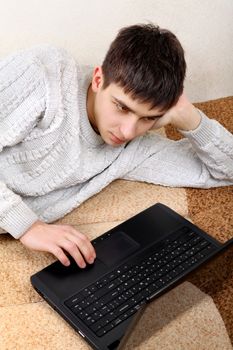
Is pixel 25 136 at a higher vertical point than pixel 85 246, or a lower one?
higher

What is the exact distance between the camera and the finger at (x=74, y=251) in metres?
0.93

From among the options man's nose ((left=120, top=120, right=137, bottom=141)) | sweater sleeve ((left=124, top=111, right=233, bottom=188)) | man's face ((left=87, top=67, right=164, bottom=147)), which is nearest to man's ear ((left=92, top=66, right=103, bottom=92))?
man's face ((left=87, top=67, right=164, bottom=147))

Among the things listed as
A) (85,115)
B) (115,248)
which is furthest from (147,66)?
(115,248)

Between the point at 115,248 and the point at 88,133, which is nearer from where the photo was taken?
the point at 115,248

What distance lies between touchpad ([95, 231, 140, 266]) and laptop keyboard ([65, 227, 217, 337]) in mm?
29

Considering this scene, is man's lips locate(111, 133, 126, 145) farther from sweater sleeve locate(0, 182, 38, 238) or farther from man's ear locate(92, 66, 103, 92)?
sweater sleeve locate(0, 182, 38, 238)

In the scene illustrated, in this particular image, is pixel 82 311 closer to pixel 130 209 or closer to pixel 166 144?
pixel 130 209

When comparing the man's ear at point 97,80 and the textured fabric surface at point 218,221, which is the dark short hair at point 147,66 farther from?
the textured fabric surface at point 218,221

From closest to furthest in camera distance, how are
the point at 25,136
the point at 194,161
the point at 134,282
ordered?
the point at 134,282, the point at 25,136, the point at 194,161

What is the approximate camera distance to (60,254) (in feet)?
3.05

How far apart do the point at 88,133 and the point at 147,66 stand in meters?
0.23

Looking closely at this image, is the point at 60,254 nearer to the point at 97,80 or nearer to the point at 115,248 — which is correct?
the point at 115,248

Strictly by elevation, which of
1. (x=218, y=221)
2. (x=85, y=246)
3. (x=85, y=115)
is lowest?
(x=218, y=221)

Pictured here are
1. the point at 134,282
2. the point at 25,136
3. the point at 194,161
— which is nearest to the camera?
the point at 134,282
